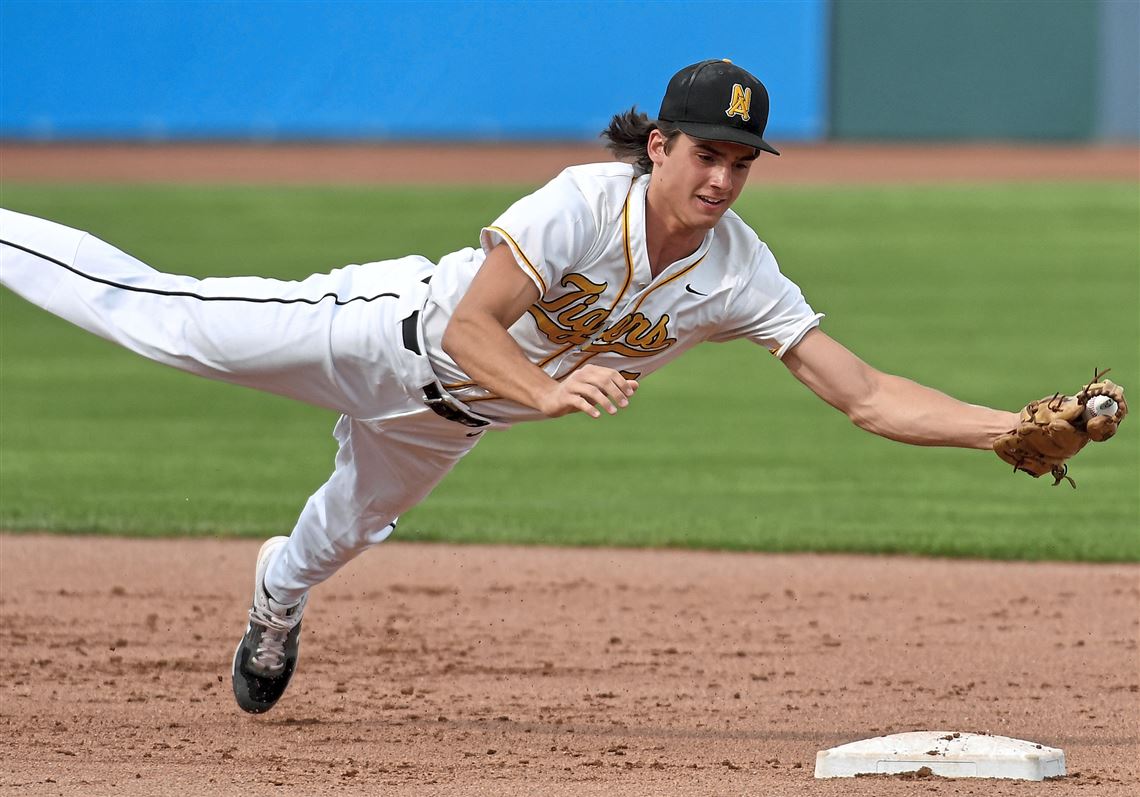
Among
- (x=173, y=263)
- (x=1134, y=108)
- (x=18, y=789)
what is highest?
(x=1134, y=108)

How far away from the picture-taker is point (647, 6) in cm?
2225

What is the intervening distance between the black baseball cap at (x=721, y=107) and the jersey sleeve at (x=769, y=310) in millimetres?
476

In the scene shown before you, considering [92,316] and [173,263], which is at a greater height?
[173,263]

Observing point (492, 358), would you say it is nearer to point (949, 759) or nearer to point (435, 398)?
point (435, 398)

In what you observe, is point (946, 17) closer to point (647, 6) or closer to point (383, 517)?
A: point (647, 6)

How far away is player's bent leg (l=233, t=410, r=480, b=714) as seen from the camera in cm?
479

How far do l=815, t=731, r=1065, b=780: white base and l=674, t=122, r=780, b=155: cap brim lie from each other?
1.64 metres

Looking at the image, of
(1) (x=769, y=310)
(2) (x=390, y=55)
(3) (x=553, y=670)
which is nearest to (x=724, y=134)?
(1) (x=769, y=310)

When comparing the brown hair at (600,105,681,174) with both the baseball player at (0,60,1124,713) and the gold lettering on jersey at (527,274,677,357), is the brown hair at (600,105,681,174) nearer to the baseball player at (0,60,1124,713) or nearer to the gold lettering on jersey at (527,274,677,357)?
the baseball player at (0,60,1124,713)

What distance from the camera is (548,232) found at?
4125mm

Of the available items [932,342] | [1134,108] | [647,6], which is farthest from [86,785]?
[1134,108]

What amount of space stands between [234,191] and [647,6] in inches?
243

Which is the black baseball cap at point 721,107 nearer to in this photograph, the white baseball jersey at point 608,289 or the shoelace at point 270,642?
the white baseball jersey at point 608,289

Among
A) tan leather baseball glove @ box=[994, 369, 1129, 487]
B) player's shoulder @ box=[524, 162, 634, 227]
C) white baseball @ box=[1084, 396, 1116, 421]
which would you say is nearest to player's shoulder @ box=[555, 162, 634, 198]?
player's shoulder @ box=[524, 162, 634, 227]
